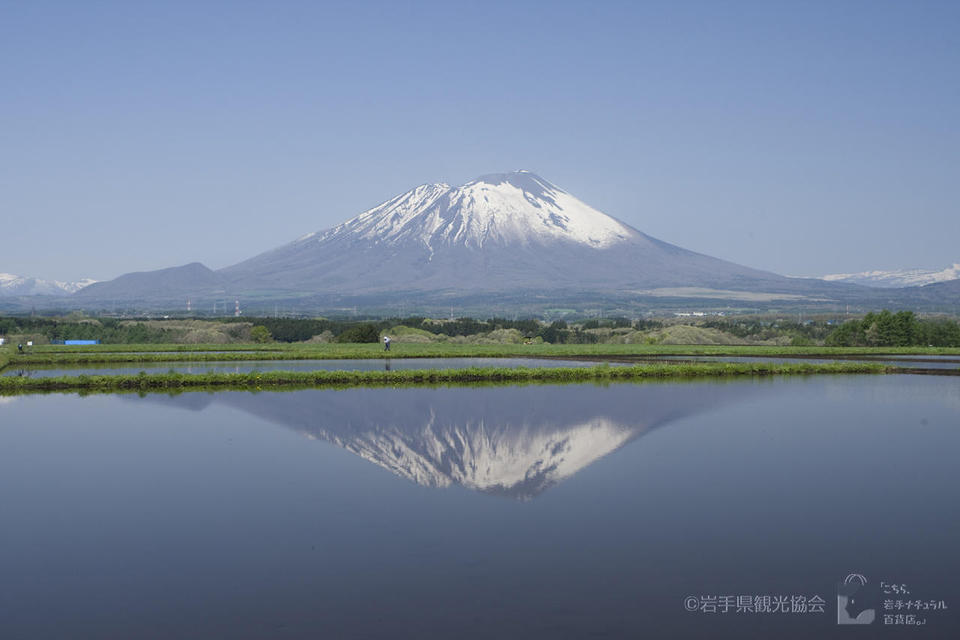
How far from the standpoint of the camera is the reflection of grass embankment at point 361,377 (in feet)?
72.8

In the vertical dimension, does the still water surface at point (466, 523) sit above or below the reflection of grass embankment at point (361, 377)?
below

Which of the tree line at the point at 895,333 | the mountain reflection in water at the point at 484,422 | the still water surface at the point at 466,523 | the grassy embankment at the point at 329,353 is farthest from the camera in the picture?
the tree line at the point at 895,333

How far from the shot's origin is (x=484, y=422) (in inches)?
600

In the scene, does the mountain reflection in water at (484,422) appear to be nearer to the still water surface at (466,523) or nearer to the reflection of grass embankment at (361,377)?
the still water surface at (466,523)

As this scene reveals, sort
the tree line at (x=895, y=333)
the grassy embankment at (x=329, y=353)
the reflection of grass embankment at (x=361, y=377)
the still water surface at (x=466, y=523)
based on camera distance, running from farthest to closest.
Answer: the tree line at (x=895, y=333) < the grassy embankment at (x=329, y=353) < the reflection of grass embankment at (x=361, y=377) < the still water surface at (x=466, y=523)

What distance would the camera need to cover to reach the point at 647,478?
10.6 metres

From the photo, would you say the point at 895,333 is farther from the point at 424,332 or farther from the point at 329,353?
the point at 329,353

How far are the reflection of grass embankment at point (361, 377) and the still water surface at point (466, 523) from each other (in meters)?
6.23

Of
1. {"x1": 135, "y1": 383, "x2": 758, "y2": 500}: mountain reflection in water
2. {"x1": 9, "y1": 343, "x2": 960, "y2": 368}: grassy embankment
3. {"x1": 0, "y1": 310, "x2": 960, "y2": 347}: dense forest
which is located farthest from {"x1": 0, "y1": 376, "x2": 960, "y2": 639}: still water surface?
{"x1": 0, "y1": 310, "x2": 960, "y2": 347}: dense forest

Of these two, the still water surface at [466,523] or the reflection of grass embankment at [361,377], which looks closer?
the still water surface at [466,523]

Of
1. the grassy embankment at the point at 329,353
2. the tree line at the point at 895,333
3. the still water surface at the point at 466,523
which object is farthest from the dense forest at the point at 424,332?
the still water surface at the point at 466,523

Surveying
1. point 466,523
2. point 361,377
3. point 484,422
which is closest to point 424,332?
point 361,377

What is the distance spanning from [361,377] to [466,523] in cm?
1486

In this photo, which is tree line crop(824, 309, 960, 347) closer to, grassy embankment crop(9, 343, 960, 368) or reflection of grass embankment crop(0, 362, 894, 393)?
grassy embankment crop(9, 343, 960, 368)
